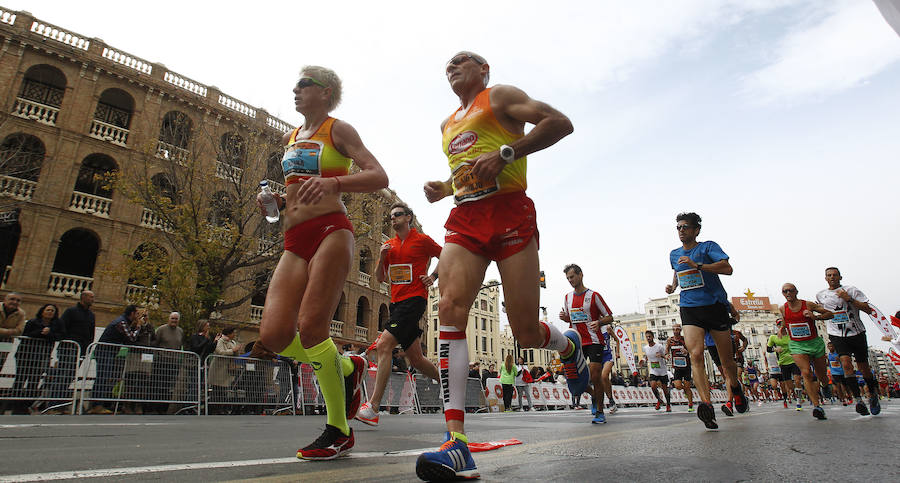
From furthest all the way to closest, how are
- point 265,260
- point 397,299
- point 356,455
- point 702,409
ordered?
point 265,260, point 397,299, point 702,409, point 356,455

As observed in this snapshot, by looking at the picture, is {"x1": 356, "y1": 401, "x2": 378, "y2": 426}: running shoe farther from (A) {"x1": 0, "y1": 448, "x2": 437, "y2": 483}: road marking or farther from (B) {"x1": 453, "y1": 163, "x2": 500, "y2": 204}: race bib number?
(B) {"x1": 453, "y1": 163, "x2": 500, "y2": 204}: race bib number

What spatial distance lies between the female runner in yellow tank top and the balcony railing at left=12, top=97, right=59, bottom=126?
960 inches

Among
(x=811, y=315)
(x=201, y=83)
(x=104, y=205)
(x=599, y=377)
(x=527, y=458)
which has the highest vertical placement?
(x=201, y=83)

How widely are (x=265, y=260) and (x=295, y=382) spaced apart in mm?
7675

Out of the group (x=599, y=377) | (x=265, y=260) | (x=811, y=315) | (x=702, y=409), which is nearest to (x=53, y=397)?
(x=599, y=377)

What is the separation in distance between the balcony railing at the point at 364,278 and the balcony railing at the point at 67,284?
1455 centimetres

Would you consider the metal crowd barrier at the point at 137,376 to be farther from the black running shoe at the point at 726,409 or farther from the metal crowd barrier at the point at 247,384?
the black running shoe at the point at 726,409

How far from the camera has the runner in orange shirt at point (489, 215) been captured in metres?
2.60

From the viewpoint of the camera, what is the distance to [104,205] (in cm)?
2241

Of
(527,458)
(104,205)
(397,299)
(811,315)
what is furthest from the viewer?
(104,205)

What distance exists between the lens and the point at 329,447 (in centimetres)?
256

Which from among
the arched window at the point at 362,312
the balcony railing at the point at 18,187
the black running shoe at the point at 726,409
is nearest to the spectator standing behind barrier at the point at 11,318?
the black running shoe at the point at 726,409

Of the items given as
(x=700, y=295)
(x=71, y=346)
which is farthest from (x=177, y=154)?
(x=700, y=295)

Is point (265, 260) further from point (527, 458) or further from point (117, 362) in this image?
point (527, 458)
